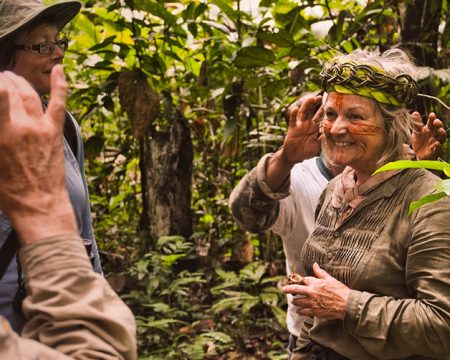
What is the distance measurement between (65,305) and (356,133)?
143 cm

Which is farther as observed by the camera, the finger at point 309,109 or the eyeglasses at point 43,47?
the finger at point 309,109

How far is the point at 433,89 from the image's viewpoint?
127 inches

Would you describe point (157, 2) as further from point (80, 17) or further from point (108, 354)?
point (108, 354)

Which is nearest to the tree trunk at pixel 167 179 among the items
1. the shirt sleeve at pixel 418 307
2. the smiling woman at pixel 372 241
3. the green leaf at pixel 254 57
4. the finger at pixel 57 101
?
the green leaf at pixel 254 57

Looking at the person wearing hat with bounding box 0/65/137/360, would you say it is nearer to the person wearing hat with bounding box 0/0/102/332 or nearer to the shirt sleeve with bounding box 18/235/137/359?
the shirt sleeve with bounding box 18/235/137/359

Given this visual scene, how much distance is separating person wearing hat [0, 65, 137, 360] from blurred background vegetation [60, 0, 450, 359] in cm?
253

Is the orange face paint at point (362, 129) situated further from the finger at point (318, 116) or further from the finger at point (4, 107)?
the finger at point (4, 107)

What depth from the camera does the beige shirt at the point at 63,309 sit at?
3.56ft

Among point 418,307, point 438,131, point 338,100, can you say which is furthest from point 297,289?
point 438,131

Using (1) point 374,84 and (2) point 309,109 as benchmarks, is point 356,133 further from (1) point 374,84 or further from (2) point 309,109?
(2) point 309,109

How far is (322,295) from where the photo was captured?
207 centimetres

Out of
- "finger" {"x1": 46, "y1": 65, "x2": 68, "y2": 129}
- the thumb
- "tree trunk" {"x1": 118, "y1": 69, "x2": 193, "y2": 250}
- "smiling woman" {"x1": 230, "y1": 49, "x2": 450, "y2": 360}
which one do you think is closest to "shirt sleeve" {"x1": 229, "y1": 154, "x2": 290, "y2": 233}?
"smiling woman" {"x1": 230, "y1": 49, "x2": 450, "y2": 360}

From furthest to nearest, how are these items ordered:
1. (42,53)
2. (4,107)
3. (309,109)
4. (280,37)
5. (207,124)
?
(207,124) < (280,37) < (309,109) < (42,53) < (4,107)

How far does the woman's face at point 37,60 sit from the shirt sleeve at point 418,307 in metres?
1.39
